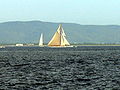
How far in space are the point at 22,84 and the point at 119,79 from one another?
49.6ft

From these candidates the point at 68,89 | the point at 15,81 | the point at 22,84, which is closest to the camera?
the point at 68,89

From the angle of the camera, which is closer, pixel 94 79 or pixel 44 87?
pixel 44 87

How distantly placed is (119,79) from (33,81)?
13.1 m

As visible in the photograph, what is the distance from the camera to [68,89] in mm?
49656

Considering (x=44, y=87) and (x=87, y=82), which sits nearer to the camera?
(x=44, y=87)

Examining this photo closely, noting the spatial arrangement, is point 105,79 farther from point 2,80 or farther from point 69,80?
point 2,80

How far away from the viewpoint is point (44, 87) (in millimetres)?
51750

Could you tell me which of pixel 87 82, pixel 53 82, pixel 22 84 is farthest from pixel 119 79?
pixel 22 84

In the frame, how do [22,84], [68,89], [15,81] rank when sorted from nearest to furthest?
1. [68,89]
2. [22,84]
3. [15,81]

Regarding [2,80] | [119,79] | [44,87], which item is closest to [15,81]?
[2,80]

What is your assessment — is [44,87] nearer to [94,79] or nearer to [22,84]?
[22,84]

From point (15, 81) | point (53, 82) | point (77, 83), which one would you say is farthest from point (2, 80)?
point (77, 83)

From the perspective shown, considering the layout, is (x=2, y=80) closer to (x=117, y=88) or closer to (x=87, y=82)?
(x=87, y=82)

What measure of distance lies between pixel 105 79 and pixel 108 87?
8.46 meters
